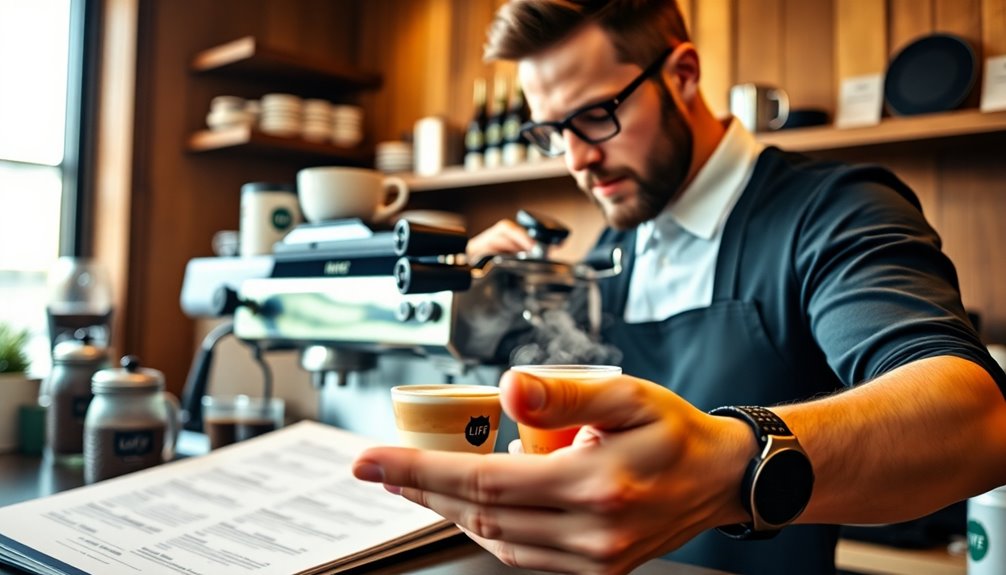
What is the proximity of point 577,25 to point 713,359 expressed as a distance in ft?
1.92

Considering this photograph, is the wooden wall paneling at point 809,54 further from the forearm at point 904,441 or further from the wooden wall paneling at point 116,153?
the wooden wall paneling at point 116,153

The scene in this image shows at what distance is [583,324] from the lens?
1.41 metres

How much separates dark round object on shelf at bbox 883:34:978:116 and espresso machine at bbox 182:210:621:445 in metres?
1.11

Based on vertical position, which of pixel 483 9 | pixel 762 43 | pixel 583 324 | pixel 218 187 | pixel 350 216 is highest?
pixel 483 9

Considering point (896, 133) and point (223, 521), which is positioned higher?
point (896, 133)

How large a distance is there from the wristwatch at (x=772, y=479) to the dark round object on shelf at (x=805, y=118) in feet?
6.01

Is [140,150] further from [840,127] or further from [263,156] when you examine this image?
[840,127]

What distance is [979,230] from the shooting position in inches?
86.4

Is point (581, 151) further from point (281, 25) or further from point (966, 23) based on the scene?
point (281, 25)

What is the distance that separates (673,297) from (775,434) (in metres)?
0.89

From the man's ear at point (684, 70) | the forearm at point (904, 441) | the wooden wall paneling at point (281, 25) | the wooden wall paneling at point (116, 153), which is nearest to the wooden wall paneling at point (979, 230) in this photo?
the man's ear at point (684, 70)

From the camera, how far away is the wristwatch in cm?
59

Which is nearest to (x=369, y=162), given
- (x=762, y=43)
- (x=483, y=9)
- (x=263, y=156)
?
(x=263, y=156)

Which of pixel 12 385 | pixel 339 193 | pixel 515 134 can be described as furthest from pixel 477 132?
pixel 12 385
